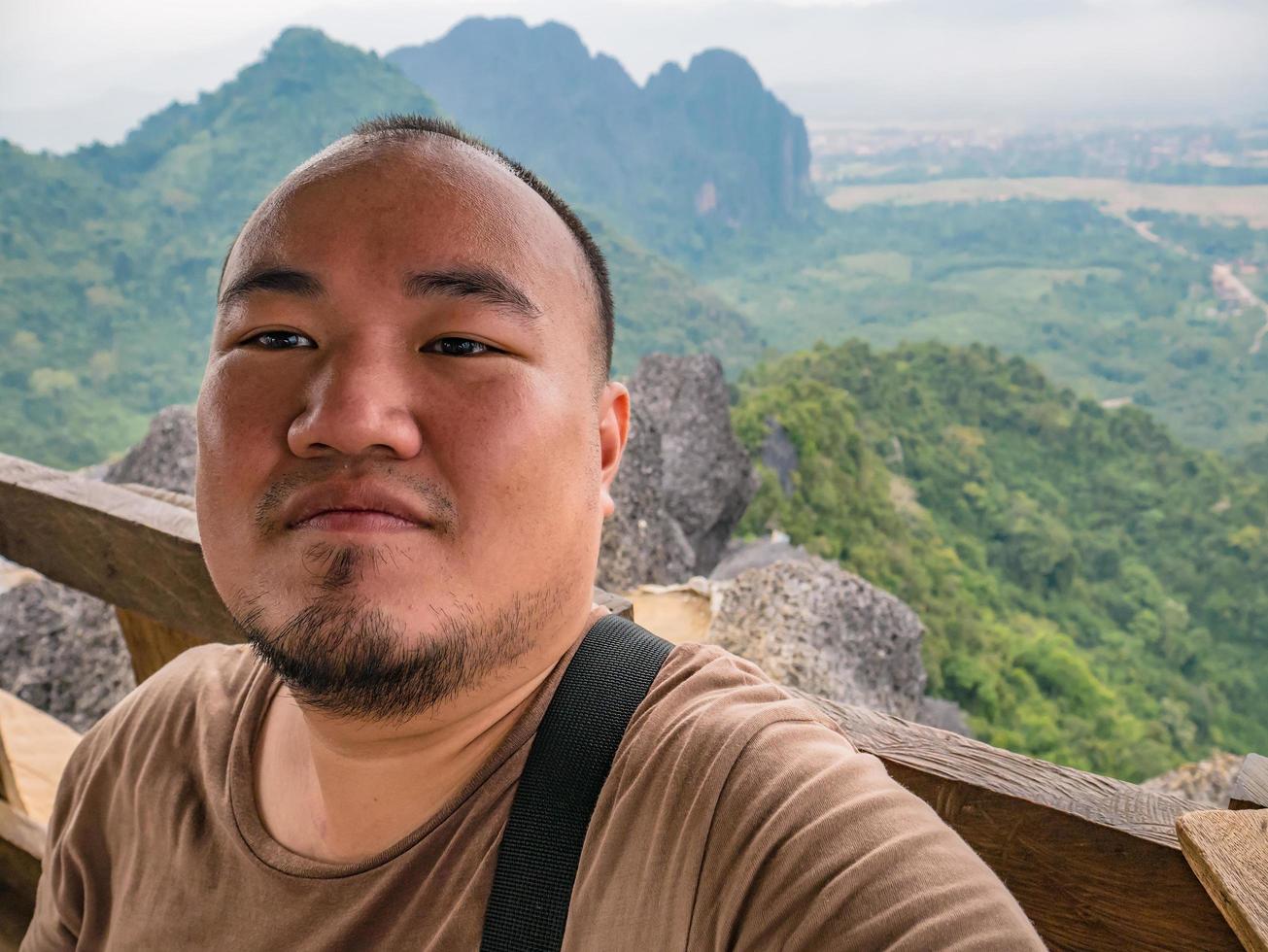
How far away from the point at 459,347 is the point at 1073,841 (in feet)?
2.54

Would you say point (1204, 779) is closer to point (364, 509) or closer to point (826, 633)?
point (826, 633)

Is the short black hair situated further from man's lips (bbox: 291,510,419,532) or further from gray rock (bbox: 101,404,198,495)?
gray rock (bbox: 101,404,198,495)

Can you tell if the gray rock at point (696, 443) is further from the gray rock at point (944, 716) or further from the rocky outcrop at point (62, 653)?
the rocky outcrop at point (62, 653)

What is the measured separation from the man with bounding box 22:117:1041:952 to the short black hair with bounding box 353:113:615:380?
1.4 inches

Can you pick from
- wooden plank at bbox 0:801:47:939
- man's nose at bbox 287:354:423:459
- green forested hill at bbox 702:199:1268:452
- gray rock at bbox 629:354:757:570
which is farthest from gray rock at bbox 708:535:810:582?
green forested hill at bbox 702:199:1268:452

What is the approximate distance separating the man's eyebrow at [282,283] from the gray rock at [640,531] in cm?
771

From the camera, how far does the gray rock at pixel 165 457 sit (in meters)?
5.97

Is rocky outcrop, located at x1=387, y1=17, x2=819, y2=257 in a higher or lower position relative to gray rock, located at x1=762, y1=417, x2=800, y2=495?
higher

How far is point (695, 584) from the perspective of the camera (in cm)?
847

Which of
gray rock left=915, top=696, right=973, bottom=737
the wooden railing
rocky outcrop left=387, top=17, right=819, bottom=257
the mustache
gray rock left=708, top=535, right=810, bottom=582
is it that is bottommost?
gray rock left=915, top=696, right=973, bottom=737

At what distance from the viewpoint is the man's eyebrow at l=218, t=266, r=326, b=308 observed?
932 millimetres

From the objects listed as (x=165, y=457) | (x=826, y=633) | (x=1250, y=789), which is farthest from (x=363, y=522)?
(x=826, y=633)

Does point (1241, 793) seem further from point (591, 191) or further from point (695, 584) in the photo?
point (591, 191)

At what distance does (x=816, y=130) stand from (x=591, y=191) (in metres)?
20.0
